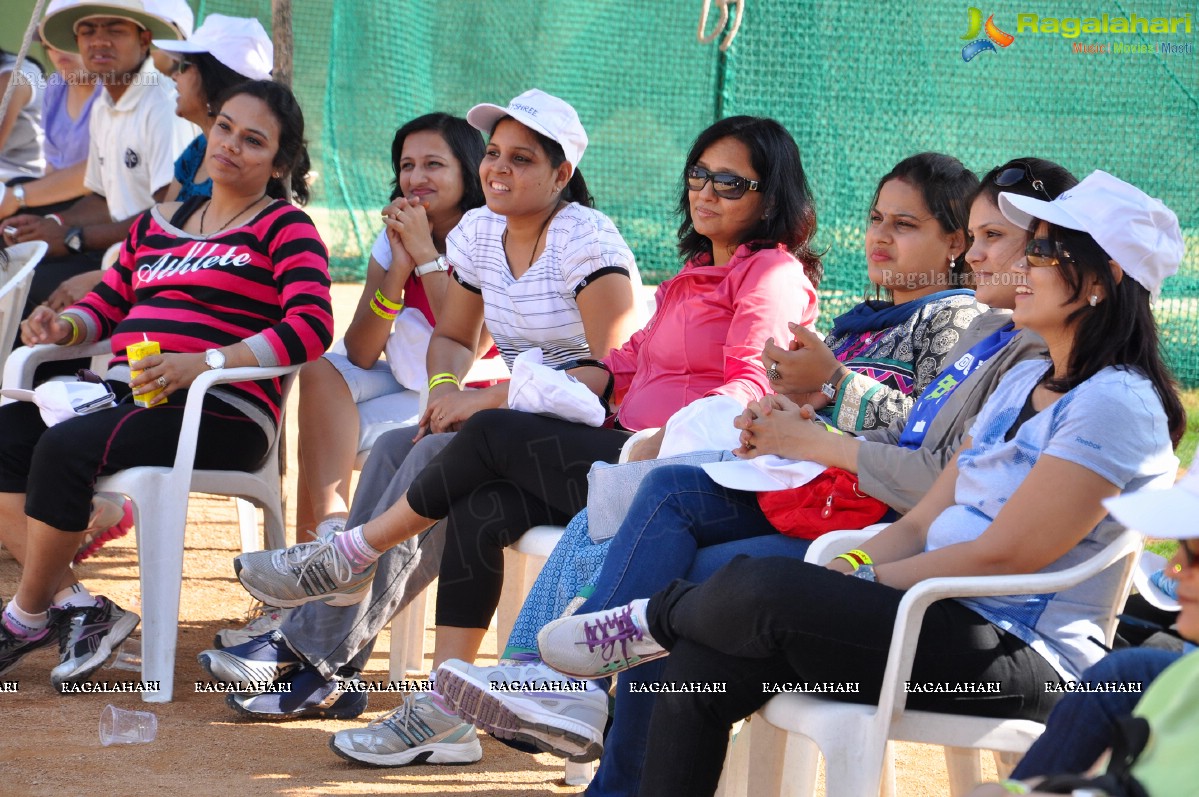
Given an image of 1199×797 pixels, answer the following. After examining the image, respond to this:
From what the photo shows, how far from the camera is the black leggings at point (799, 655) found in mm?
2027

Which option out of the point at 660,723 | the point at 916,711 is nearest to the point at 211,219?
the point at 660,723

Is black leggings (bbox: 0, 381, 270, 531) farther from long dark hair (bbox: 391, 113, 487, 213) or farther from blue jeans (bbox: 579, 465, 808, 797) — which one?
blue jeans (bbox: 579, 465, 808, 797)

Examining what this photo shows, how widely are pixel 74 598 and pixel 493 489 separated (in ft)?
4.40

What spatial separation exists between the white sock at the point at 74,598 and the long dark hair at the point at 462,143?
149 centimetres

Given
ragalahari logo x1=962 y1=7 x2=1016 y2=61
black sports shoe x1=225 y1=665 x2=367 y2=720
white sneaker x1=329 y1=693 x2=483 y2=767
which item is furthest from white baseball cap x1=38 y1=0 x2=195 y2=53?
ragalahari logo x1=962 y1=7 x2=1016 y2=61

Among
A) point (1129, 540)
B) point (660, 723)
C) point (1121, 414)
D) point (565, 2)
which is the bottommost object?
point (660, 723)

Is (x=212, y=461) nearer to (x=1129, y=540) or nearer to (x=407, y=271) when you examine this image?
(x=407, y=271)

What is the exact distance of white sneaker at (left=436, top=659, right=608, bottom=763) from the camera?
236 cm

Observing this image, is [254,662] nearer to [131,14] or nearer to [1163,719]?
[1163,719]

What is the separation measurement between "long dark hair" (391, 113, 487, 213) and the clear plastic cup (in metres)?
1.74

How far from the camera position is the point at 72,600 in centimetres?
357

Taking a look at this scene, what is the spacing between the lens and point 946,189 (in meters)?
3.01

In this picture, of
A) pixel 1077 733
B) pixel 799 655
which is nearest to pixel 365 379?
pixel 799 655

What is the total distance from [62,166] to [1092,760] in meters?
4.92
